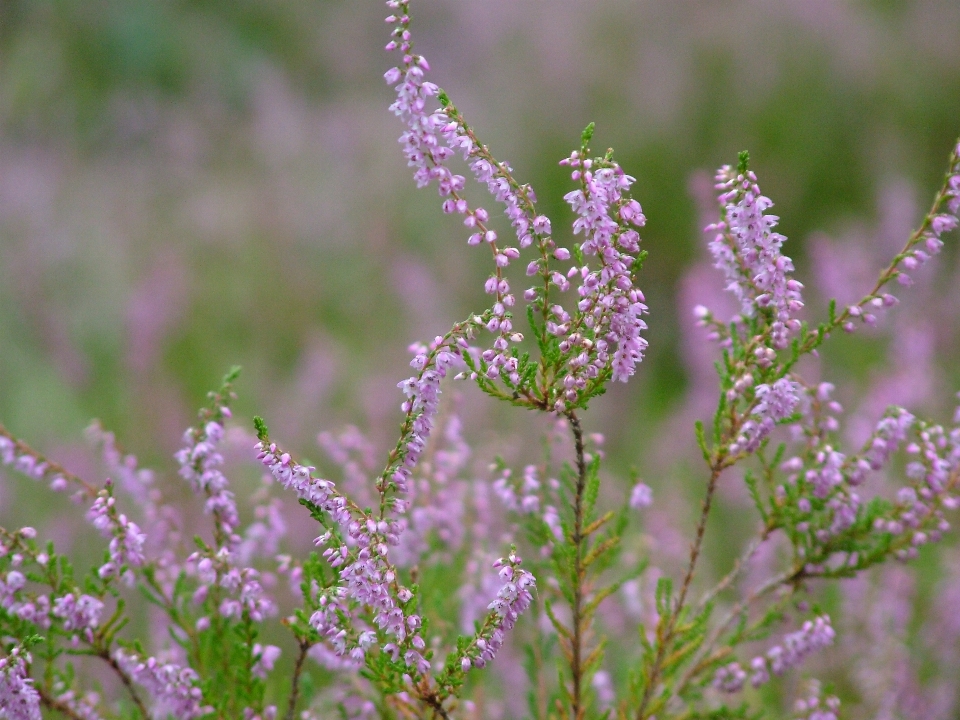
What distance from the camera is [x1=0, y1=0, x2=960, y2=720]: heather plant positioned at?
4.81ft

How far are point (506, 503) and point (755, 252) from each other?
91cm

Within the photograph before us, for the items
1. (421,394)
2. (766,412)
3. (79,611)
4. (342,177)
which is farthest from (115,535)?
(342,177)

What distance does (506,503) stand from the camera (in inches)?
84.0

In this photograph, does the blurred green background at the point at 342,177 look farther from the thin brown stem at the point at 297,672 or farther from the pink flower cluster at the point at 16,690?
the pink flower cluster at the point at 16,690

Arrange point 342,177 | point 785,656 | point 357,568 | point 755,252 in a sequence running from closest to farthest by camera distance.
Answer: point 357,568 → point 755,252 → point 785,656 → point 342,177

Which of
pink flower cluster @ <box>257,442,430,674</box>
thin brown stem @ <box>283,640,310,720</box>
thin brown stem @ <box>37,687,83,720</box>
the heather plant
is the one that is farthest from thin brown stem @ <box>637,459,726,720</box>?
thin brown stem @ <box>37,687,83,720</box>

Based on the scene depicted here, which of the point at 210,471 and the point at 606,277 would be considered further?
the point at 210,471

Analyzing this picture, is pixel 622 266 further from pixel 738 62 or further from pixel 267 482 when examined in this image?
pixel 738 62

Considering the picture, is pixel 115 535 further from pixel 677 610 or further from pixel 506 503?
pixel 677 610

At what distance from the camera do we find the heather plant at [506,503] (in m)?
1.47

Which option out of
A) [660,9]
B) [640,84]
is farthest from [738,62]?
[660,9]

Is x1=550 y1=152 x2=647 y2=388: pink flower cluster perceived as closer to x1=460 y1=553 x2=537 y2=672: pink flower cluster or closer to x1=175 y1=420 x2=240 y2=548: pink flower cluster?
x1=460 y1=553 x2=537 y2=672: pink flower cluster

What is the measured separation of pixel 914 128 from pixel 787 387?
25.2 ft

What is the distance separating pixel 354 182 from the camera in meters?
8.79
